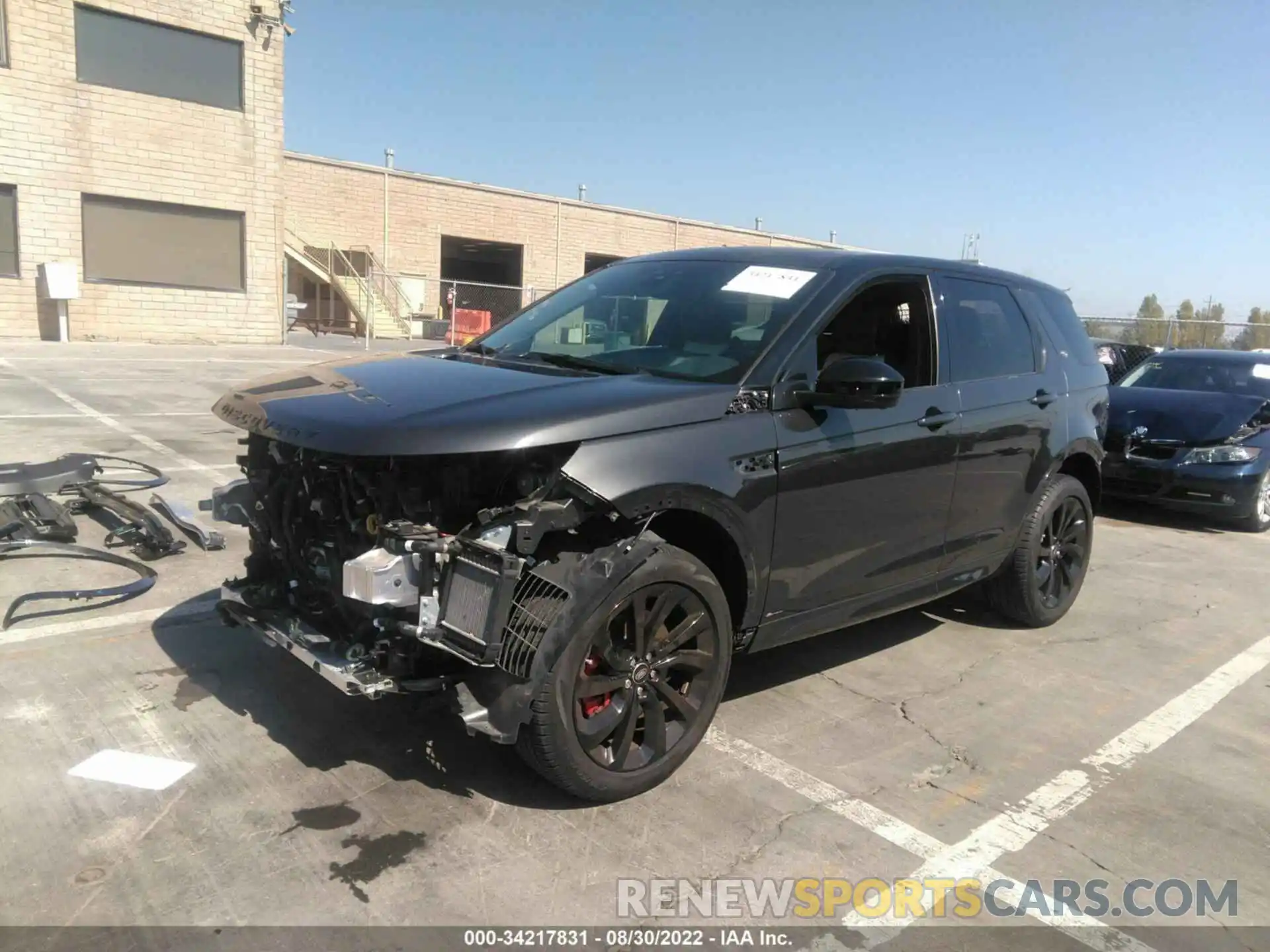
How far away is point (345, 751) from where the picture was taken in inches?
138

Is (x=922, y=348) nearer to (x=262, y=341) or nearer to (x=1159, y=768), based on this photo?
(x=1159, y=768)

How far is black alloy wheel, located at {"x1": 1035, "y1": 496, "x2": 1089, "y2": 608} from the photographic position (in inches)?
211

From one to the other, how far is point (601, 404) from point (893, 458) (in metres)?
1.54

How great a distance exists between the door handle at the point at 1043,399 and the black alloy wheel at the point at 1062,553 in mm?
596

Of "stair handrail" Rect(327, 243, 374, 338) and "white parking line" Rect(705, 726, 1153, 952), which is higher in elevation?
"stair handrail" Rect(327, 243, 374, 338)

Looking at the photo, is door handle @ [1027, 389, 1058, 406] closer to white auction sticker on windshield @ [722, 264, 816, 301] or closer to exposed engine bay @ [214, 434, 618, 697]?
white auction sticker on windshield @ [722, 264, 816, 301]

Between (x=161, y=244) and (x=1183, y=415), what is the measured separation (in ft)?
70.4

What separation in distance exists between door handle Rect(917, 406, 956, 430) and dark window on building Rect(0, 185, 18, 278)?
21.9 m

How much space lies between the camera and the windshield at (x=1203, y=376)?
30.8ft

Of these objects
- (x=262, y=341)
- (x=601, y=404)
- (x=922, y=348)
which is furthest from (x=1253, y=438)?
(x=262, y=341)

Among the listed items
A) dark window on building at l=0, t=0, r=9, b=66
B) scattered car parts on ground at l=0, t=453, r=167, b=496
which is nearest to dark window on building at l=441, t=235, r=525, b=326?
dark window on building at l=0, t=0, r=9, b=66

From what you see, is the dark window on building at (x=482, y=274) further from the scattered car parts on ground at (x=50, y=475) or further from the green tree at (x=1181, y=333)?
the scattered car parts on ground at (x=50, y=475)

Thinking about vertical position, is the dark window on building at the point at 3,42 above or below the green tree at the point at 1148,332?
above

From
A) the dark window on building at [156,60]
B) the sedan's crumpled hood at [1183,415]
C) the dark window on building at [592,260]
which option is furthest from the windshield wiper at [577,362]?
the dark window on building at [592,260]
